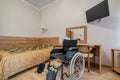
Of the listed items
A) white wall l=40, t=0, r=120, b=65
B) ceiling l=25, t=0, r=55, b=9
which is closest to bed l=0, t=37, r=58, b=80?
white wall l=40, t=0, r=120, b=65

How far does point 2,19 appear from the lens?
3.03m

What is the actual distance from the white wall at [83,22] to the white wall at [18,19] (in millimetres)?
475

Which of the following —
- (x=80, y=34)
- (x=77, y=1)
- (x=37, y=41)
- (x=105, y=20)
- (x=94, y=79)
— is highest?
(x=77, y=1)

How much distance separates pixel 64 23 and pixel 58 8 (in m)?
0.83

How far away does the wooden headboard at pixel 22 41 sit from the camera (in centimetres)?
310

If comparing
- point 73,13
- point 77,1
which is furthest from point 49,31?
point 77,1

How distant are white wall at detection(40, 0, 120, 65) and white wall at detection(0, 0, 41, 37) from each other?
475mm

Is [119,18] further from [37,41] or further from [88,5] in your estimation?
[37,41]

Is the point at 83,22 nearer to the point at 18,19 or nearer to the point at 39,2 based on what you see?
the point at 39,2

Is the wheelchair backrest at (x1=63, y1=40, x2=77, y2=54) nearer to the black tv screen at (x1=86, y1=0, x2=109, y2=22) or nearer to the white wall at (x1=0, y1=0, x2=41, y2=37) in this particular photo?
the black tv screen at (x1=86, y1=0, x2=109, y2=22)

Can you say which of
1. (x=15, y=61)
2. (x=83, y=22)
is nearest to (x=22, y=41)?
(x=15, y=61)

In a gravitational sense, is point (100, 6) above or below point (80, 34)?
above

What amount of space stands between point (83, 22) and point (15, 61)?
8.48 feet

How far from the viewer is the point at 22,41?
3703 mm
